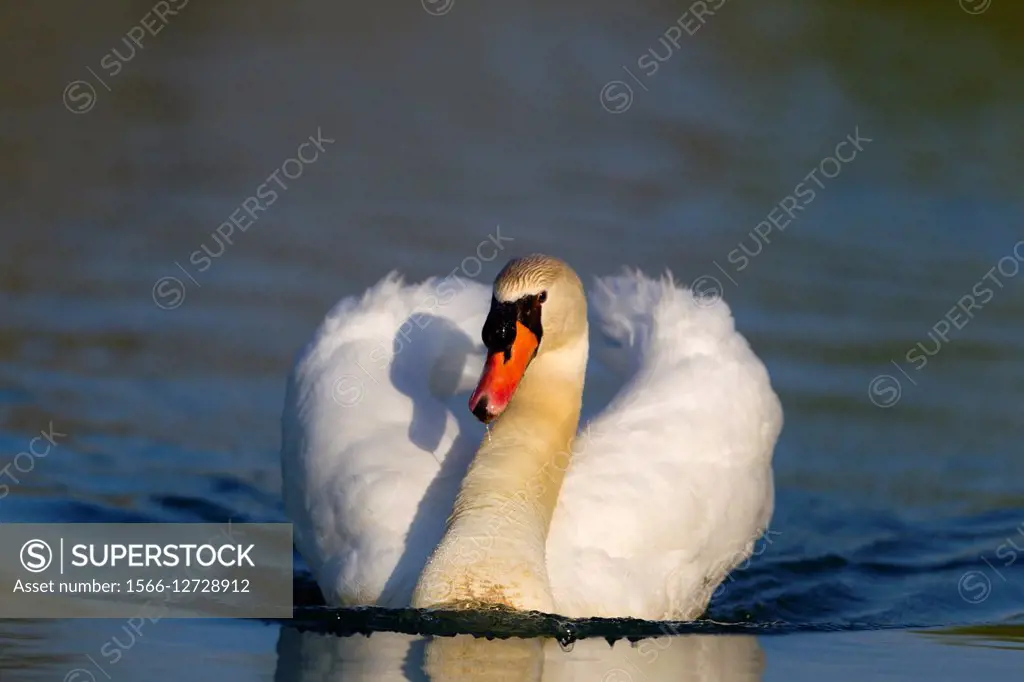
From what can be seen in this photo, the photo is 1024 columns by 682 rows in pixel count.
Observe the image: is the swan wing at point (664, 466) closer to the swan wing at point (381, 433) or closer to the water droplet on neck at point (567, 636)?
the water droplet on neck at point (567, 636)

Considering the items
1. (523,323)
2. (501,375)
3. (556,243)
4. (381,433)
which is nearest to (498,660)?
(501,375)

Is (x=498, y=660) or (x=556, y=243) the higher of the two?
(x=556, y=243)

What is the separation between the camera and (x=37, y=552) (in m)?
8.94

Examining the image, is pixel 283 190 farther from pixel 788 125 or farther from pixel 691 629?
pixel 691 629

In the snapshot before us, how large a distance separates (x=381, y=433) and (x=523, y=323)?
1265 millimetres

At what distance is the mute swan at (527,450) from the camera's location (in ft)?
25.1

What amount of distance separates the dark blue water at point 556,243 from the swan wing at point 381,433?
0.37 metres

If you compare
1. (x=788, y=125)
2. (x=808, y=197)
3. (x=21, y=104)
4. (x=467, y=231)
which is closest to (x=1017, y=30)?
(x=788, y=125)

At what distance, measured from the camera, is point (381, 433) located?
8656mm

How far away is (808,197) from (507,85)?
3792 millimetres

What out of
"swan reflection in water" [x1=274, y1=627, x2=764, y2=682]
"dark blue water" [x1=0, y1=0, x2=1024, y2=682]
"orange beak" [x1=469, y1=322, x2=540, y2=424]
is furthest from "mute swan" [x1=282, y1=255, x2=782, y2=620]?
"dark blue water" [x1=0, y1=0, x2=1024, y2=682]

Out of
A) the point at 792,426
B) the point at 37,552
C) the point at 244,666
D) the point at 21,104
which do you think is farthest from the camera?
the point at 21,104

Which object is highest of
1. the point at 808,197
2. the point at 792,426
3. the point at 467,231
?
the point at 808,197

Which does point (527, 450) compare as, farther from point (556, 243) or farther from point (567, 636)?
point (556, 243)
